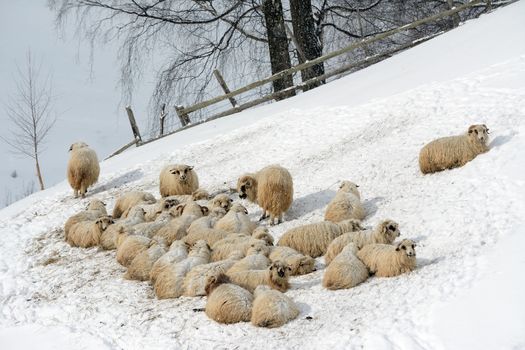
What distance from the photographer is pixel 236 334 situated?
6812 millimetres

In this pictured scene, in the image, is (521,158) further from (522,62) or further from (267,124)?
(267,124)

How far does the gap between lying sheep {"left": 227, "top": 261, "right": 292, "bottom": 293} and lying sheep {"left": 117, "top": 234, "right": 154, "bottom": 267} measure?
2128 millimetres

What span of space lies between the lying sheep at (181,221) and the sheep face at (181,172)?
1566mm

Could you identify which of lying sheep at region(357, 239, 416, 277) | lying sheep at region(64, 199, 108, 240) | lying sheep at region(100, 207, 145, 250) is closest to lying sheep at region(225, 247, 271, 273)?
lying sheep at region(357, 239, 416, 277)

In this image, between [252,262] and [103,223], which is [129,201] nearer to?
[103,223]

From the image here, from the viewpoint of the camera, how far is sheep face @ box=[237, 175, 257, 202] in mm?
11445

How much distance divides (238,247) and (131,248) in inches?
63.9

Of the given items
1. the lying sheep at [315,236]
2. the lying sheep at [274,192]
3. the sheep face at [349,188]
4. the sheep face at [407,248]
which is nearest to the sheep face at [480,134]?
the sheep face at [349,188]

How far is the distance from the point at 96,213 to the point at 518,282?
7.69 m

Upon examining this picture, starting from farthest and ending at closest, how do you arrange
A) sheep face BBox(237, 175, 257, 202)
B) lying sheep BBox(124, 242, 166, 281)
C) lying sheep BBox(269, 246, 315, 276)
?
sheep face BBox(237, 175, 257, 202), lying sheep BBox(124, 242, 166, 281), lying sheep BBox(269, 246, 315, 276)

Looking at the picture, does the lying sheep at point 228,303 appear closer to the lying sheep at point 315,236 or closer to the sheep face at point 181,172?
the lying sheep at point 315,236

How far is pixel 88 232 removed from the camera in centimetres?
1105

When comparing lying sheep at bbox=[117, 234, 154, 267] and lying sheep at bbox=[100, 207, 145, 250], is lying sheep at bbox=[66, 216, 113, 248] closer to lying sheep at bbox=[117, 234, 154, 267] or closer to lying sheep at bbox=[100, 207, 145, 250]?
lying sheep at bbox=[100, 207, 145, 250]

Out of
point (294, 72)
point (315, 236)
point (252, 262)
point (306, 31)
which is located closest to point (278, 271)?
point (252, 262)
